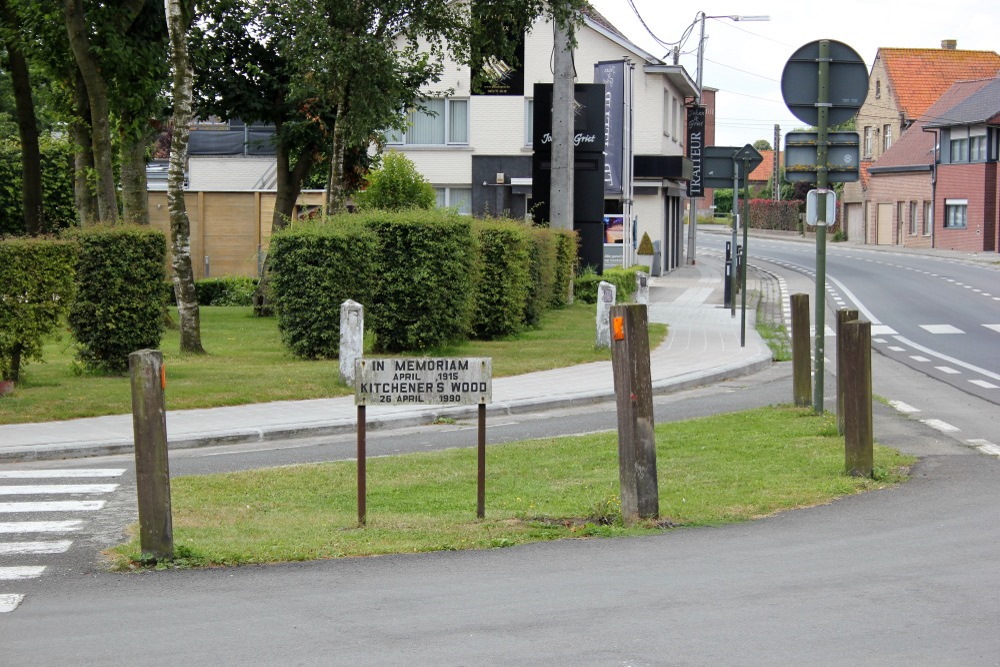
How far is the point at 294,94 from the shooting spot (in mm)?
22219

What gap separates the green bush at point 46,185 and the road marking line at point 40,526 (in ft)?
96.6

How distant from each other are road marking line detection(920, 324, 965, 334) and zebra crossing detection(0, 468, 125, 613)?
18.5m

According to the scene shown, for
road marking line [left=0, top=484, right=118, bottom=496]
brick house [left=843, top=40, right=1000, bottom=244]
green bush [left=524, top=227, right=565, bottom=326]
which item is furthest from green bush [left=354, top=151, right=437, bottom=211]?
brick house [left=843, top=40, right=1000, bottom=244]

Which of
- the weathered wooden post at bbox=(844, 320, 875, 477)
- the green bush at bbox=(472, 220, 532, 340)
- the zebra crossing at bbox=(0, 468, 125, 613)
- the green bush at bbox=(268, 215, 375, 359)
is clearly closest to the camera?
the zebra crossing at bbox=(0, 468, 125, 613)

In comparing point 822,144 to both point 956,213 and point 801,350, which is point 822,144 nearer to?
point 801,350

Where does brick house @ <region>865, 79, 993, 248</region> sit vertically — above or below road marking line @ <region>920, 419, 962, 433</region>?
above

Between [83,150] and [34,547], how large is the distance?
18961 mm

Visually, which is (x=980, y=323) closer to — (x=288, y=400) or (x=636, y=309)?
(x=288, y=400)

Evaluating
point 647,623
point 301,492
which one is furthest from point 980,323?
point 647,623

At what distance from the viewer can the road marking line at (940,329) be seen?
971 inches

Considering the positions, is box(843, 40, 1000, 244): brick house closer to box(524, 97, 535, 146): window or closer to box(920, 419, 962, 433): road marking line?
box(524, 97, 535, 146): window

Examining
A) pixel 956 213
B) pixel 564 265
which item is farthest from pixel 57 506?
pixel 956 213

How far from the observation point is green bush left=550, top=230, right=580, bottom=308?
26.9 meters

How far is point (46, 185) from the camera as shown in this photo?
3828 centimetres
